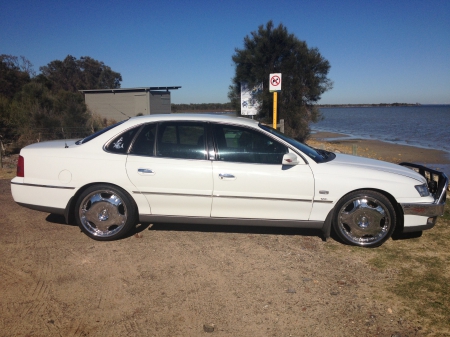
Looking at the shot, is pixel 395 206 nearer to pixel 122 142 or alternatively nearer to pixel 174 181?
pixel 174 181

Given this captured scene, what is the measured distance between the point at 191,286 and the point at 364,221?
2237 millimetres

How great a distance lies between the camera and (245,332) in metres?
2.95

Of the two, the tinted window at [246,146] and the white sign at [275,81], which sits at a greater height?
the white sign at [275,81]

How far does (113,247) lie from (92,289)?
103cm

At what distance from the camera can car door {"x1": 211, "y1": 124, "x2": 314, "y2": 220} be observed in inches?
177

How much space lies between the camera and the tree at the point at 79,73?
49.3 meters

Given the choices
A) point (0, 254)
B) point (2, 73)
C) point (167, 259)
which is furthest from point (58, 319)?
point (2, 73)

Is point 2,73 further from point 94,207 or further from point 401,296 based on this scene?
point 401,296

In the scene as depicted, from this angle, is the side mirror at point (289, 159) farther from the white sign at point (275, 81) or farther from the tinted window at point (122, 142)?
the white sign at point (275, 81)

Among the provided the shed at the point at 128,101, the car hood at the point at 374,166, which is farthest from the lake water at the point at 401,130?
the car hood at the point at 374,166

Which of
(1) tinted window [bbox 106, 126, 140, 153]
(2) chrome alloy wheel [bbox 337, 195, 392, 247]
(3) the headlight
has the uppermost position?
(1) tinted window [bbox 106, 126, 140, 153]

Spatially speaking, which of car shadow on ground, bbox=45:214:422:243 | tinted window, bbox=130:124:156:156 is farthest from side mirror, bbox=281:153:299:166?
tinted window, bbox=130:124:156:156

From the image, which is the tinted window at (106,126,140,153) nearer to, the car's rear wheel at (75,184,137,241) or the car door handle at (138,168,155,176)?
the car door handle at (138,168,155,176)

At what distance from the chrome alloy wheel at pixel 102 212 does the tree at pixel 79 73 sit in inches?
1856
